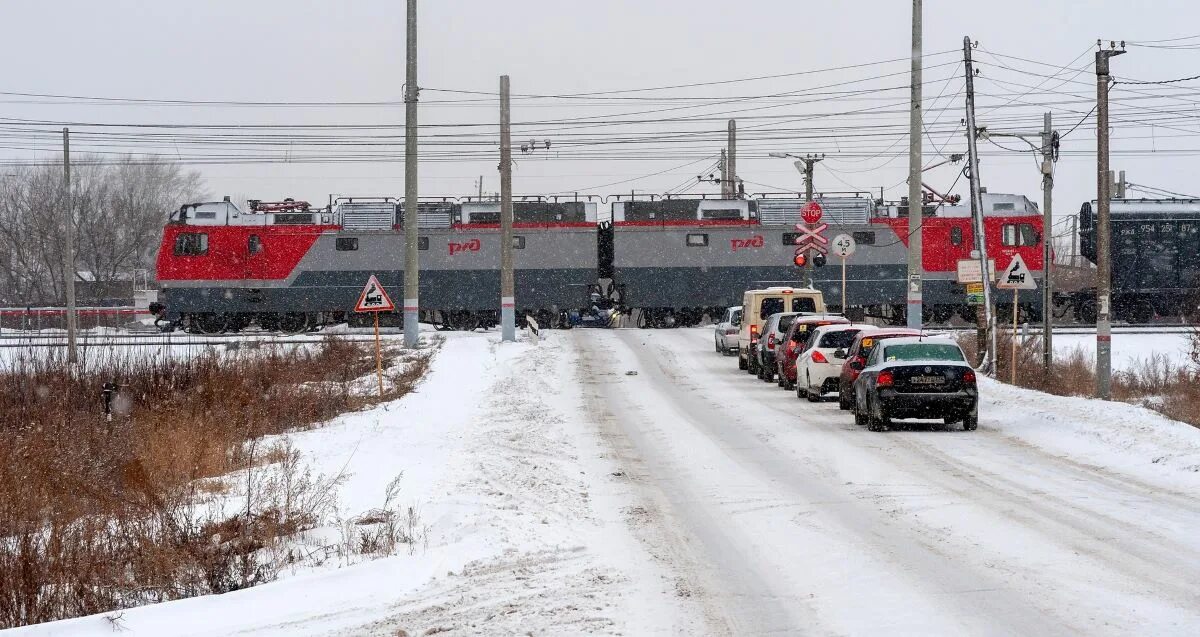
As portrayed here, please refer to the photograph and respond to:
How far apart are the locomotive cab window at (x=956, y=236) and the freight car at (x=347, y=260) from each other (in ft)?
43.9

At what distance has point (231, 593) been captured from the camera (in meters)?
9.07

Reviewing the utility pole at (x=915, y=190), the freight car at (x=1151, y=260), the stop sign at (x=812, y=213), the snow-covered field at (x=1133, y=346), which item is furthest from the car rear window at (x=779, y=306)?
the freight car at (x=1151, y=260)

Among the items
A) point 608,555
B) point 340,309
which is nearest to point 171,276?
point 340,309

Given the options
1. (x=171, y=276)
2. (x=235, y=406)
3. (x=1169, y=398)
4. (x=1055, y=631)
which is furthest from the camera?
(x=171, y=276)

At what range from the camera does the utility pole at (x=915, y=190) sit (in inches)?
1347

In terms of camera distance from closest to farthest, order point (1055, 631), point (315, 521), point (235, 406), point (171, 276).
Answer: point (1055, 631) < point (315, 521) < point (235, 406) < point (171, 276)

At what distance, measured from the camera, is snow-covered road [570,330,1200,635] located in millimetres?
8344

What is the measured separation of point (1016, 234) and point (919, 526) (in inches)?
1605

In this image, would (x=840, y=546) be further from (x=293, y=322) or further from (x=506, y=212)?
(x=293, y=322)

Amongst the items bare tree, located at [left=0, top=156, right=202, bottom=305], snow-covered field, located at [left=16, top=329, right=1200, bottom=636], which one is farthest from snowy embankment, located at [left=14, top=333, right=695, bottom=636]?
bare tree, located at [left=0, top=156, right=202, bottom=305]

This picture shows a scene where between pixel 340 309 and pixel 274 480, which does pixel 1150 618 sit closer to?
pixel 274 480

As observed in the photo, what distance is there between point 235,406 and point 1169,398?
22.9m

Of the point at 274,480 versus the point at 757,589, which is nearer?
the point at 757,589

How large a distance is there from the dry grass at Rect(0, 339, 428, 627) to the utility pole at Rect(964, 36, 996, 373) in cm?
1493
